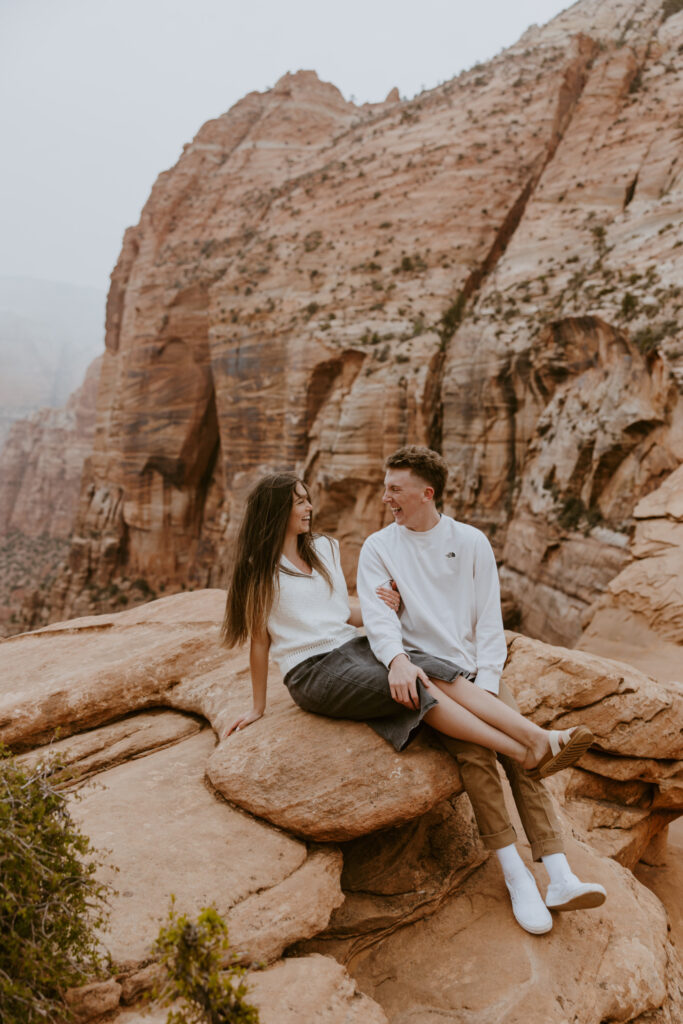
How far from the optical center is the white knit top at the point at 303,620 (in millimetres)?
3748

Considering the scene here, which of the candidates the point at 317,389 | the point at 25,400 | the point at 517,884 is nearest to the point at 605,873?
the point at 517,884

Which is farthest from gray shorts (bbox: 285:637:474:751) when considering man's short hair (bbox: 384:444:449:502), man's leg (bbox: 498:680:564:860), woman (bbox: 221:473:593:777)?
man's short hair (bbox: 384:444:449:502)

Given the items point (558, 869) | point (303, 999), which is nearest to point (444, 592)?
point (558, 869)

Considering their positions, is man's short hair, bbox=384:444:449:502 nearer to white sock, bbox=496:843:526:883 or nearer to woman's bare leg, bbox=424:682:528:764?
woman's bare leg, bbox=424:682:528:764

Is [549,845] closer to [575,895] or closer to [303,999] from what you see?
[575,895]

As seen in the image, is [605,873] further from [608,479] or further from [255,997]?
[608,479]

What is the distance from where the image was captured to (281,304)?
2603 centimetres

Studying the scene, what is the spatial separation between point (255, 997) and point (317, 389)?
22109 mm

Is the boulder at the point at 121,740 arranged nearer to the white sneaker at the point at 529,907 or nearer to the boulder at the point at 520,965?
the boulder at the point at 520,965

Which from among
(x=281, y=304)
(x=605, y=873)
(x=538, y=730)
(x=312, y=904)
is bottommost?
(x=605, y=873)

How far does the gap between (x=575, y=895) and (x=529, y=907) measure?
279mm

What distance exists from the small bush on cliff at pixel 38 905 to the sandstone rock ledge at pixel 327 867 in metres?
0.26

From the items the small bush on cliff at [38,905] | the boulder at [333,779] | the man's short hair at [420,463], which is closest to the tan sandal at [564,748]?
the boulder at [333,779]

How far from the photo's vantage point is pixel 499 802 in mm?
3340
